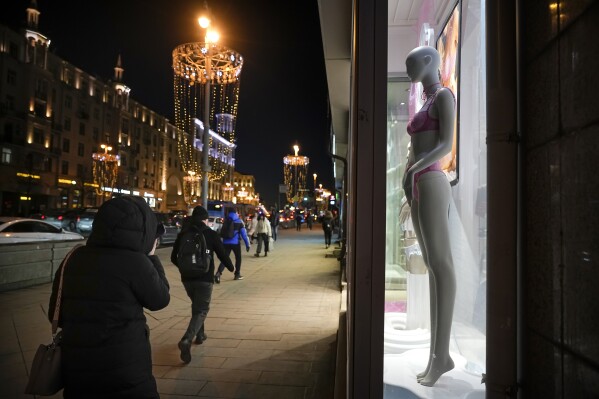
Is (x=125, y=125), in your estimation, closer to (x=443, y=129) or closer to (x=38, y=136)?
(x=38, y=136)

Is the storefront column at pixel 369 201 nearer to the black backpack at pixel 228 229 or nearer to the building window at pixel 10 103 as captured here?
the black backpack at pixel 228 229

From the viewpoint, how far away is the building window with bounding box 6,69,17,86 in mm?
44156

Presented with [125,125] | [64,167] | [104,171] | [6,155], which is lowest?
[104,171]

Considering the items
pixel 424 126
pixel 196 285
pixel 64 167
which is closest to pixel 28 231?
pixel 196 285

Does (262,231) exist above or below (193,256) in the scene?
below

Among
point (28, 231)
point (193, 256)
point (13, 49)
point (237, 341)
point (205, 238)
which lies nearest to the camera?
point (193, 256)

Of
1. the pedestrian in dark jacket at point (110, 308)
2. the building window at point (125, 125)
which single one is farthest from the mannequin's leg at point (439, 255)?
the building window at point (125, 125)

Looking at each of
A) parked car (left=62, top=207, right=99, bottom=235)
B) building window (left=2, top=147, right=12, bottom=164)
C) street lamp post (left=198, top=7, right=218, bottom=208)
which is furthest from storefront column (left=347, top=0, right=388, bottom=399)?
building window (left=2, top=147, right=12, bottom=164)

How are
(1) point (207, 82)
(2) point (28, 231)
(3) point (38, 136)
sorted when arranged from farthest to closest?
(3) point (38, 136) → (2) point (28, 231) → (1) point (207, 82)

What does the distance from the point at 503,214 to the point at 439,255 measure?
43.5 inches

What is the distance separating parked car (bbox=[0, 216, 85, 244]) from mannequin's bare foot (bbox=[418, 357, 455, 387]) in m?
11.4

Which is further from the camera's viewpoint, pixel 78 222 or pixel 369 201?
pixel 78 222

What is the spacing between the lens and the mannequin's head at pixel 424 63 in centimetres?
270

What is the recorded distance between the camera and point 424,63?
2.71 m
